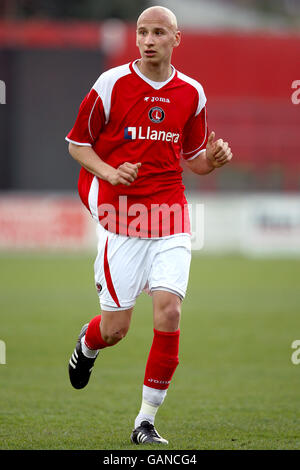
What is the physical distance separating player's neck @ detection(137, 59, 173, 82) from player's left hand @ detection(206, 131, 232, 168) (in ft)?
1.58

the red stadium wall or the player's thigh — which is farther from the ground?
the red stadium wall

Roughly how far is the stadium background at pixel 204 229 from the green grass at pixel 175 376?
0.08ft

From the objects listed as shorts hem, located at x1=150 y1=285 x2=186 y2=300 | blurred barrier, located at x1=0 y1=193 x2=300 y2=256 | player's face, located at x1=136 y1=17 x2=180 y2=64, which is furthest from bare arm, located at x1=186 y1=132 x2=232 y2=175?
blurred barrier, located at x1=0 y1=193 x2=300 y2=256

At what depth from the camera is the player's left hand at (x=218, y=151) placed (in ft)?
17.5

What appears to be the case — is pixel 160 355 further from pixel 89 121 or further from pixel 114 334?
pixel 89 121

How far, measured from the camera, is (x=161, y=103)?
527 cm

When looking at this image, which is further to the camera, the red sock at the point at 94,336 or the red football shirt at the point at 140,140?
the red sock at the point at 94,336

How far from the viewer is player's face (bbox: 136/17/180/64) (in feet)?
16.8

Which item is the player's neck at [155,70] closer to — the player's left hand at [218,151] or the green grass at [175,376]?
the player's left hand at [218,151]

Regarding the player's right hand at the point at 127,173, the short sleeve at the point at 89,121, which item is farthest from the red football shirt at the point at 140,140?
the player's right hand at the point at 127,173

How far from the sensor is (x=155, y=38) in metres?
5.12

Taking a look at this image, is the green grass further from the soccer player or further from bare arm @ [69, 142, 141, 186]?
bare arm @ [69, 142, 141, 186]

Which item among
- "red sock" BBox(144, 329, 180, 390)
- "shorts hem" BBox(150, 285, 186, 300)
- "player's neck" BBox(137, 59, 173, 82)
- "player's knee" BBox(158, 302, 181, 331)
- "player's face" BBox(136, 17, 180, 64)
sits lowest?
"red sock" BBox(144, 329, 180, 390)
